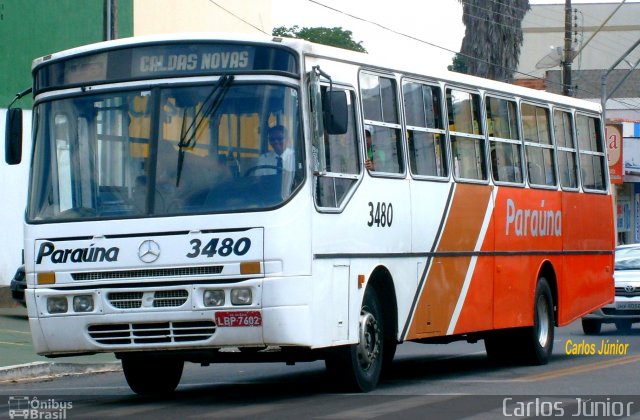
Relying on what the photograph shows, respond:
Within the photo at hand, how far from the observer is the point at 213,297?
11.1 m

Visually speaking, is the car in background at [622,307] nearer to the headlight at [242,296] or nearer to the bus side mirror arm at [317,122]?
the bus side mirror arm at [317,122]

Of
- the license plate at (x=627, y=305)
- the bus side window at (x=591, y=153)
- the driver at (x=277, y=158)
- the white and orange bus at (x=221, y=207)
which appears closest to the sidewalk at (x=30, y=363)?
the white and orange bus at (x=221, y=207)

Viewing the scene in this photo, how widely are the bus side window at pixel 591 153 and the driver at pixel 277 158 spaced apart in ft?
26.0

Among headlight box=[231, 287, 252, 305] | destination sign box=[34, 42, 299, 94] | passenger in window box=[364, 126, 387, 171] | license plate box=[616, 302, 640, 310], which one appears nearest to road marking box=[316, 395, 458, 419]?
headlight box=[231, 287, 252, 305]

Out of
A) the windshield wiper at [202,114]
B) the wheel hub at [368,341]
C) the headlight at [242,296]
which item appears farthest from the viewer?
the wheel hub at [368,341]

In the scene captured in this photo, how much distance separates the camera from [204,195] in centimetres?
1122

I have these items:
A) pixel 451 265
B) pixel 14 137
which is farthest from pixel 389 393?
pixel 14 137

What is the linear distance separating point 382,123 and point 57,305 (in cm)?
361

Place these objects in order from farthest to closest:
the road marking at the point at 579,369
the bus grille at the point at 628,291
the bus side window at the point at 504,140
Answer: the bus grille at the point at 628,291 → the bus side window at the point at 504,140 → the road marking at the point at 579,369

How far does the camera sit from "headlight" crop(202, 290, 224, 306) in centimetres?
1103

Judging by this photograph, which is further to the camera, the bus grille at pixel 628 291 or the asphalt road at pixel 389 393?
the bus grille at pixel 628 291

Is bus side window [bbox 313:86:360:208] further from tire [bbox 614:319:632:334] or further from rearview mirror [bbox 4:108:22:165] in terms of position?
tire [bbox 614:319:632:334]

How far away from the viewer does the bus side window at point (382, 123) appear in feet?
41.5

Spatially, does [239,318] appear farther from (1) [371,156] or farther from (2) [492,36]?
(2) [492,36]
